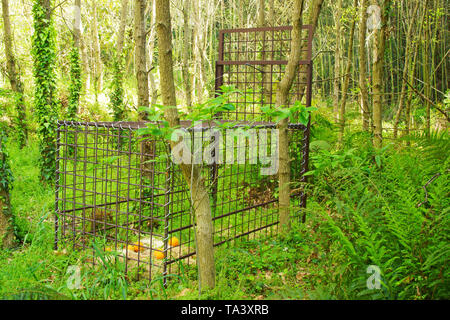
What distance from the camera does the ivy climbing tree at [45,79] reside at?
21.8 feet

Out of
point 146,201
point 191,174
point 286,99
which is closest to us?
point 191,174

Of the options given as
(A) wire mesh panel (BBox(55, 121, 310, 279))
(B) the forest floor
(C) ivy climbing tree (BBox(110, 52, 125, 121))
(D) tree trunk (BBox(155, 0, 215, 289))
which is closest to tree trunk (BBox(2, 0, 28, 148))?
(C) ivy climbing tree (BBox(110, 52, 125, 121))

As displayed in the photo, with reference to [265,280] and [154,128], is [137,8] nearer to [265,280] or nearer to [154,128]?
[154,128]

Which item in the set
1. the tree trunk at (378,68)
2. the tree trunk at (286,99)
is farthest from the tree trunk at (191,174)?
the tree trunk at (378,68)

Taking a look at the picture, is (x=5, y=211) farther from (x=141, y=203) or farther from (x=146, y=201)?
(x=146, y=201)

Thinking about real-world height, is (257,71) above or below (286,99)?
above

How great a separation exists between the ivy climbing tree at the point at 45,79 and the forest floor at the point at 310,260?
231cm

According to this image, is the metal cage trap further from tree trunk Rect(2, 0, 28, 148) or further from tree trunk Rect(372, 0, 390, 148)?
tree trunk Rect(2, 0, 28, 148)

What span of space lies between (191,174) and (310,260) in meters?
1.71

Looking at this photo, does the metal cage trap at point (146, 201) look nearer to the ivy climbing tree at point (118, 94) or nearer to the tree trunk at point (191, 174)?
the tree trunk at point (191, 174)

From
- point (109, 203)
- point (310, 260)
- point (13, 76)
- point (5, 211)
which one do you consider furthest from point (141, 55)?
point (13, 76)

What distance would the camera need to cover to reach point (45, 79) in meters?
6.89

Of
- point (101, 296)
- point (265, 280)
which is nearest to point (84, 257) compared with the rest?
point (101, 296)

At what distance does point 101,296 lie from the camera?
280 centimetres
